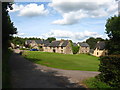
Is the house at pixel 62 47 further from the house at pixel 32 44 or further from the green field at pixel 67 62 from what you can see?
the green field at pixel 67 62

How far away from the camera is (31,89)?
9648mm

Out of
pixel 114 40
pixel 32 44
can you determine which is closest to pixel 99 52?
pixel 114 40

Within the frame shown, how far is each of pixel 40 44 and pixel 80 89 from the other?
9138 centimetres

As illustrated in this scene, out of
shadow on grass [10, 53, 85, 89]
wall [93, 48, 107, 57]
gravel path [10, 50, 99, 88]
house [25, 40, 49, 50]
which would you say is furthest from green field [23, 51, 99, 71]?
house [25, 40, 49, 50]

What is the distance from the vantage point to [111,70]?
11.3 meters

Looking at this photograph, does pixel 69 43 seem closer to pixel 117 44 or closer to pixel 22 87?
pixel 117 44

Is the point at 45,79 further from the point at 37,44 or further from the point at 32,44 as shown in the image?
the point at 32,44

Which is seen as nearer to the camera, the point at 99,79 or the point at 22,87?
the point at 22,87

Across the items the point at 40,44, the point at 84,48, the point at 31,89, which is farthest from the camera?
the point at 40,44

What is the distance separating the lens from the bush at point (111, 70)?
1089cm

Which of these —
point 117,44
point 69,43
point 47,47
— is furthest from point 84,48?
point 117,44

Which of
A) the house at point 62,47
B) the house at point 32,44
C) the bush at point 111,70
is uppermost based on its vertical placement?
the house at point 32,44

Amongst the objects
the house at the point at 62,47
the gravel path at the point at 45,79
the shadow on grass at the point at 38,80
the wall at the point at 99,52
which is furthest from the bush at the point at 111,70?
the house at the point at 62,47

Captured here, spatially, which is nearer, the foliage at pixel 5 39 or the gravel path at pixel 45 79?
the foliage at pixel 5 39
